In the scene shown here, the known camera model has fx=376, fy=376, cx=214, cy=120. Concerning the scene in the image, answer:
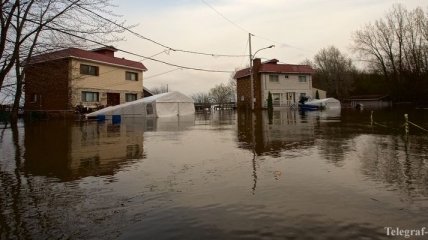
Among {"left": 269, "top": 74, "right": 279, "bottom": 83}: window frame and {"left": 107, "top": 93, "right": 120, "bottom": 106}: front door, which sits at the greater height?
{"left": 269, "top": 74, "right": 279, "bottom": 83}: window frame

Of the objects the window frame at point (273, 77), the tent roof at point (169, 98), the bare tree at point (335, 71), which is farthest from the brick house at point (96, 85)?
the bare tree at point (335, 71)

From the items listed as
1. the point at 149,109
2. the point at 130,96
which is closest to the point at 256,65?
the point at 130,96

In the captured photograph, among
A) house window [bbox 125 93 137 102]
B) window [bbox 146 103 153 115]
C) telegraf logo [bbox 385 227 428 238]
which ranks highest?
house window [bbox 125 93 137 102]

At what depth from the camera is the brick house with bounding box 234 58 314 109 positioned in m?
54.9

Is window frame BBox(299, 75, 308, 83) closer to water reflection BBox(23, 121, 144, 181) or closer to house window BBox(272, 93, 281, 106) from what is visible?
house window BBox(272, 93, 281, 106)

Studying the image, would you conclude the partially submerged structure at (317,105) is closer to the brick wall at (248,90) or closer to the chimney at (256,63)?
Answer: the brick wall at (248,90)

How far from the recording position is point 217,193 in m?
6.14

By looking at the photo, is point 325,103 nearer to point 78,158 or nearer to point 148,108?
point 148,108

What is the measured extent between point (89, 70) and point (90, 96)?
109 inches

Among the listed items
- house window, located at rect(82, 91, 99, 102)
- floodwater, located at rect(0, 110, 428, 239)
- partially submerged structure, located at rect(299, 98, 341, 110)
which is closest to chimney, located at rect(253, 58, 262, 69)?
partially submerged structure, located at rect(299, 98, 341, 110)

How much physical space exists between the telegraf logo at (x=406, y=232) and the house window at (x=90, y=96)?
3823cm

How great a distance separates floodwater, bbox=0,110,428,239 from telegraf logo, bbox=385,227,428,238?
2.6 inches

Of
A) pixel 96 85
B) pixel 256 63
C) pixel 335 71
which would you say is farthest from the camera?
pixel 335 71

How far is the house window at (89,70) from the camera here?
128 feet
